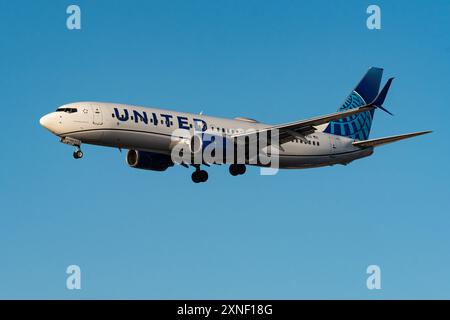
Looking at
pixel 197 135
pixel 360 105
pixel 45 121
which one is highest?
pixel 360 105

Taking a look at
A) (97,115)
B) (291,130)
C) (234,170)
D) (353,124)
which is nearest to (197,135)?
(234,170)

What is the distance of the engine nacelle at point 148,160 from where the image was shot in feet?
214

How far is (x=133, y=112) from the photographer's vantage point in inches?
2378

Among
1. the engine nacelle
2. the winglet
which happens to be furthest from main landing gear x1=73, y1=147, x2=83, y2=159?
the winglet

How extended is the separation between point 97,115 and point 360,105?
25479 millimetres

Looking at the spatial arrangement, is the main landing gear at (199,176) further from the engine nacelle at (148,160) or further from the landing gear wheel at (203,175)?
the engine nacelle at (148,160)

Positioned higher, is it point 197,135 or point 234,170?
point 197,135

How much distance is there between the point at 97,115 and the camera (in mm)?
59250

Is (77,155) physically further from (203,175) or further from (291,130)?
(291,130)

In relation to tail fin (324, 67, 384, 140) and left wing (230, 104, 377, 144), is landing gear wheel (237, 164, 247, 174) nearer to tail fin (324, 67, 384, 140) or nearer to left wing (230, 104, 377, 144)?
left wing (230, 104, 377, 144)

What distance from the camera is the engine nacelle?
65312 mm

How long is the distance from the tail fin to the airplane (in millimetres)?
167

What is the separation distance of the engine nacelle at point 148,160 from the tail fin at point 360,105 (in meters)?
13.4
